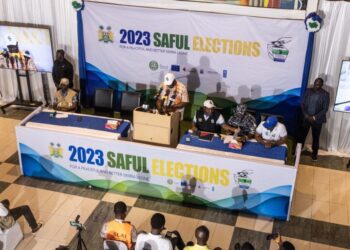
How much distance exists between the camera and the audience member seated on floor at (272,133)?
682 cm

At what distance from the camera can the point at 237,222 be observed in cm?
671

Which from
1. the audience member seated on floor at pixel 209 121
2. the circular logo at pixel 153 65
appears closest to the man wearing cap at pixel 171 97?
the audience member seated on floor at pixel 209 121

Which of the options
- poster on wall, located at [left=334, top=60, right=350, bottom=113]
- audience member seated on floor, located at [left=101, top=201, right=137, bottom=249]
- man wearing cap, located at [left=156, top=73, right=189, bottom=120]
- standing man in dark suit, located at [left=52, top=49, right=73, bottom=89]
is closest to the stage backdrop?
standing man in dark suit, located at [left=52, top=49, right=73, bottom=89]

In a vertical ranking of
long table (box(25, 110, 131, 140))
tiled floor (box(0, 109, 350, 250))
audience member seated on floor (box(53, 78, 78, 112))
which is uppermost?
audience member seated on floor (box(53, 78, 78, 112))

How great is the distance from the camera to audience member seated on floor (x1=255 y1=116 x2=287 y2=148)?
682 cm

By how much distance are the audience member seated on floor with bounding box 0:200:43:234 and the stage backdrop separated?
3938mm

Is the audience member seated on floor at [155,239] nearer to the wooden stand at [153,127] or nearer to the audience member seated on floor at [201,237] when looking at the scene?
the audience member seated on floor at [201,237]

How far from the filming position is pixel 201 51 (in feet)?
28.8

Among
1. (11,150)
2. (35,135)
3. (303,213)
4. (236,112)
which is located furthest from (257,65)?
(11,150)

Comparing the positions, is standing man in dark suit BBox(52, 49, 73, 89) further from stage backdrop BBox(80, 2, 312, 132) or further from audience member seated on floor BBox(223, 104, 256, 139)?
audience member seated on floor BBox(223, 104, 256, 139)

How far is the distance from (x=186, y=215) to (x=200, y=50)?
133 inches

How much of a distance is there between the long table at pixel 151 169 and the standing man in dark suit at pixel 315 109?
209 centimetres

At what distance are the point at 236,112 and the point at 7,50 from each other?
510 centimetres

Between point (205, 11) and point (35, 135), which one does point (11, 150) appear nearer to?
point (35, 135)
